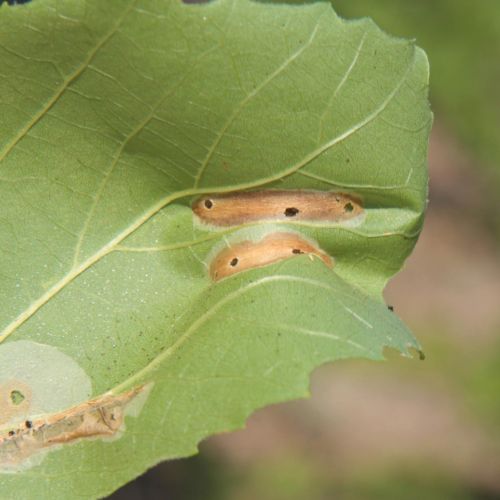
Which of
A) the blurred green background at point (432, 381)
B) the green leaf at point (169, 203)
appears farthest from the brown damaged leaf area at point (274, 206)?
A: the blurred green background at point (432, 381)

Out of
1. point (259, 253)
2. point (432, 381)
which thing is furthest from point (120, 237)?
point (432, 381)

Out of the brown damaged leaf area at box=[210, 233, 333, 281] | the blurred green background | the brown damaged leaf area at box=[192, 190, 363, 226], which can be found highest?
the blurred green background

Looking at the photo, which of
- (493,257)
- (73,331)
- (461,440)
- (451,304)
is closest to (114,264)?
(73,331)

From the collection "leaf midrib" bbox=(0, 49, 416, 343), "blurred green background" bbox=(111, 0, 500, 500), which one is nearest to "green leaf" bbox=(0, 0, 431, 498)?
"leaf midrib" bbox=(0, 49, 416, 343)

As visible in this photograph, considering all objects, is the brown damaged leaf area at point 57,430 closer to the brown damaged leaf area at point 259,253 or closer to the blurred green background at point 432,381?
the brown damaged leaf area at point 259,253

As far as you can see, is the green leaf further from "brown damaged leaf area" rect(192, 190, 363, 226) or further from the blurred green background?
the blurred green background

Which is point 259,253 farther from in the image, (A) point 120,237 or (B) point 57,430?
(B) point 57,430

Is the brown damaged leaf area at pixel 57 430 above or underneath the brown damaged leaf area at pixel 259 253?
underneath
